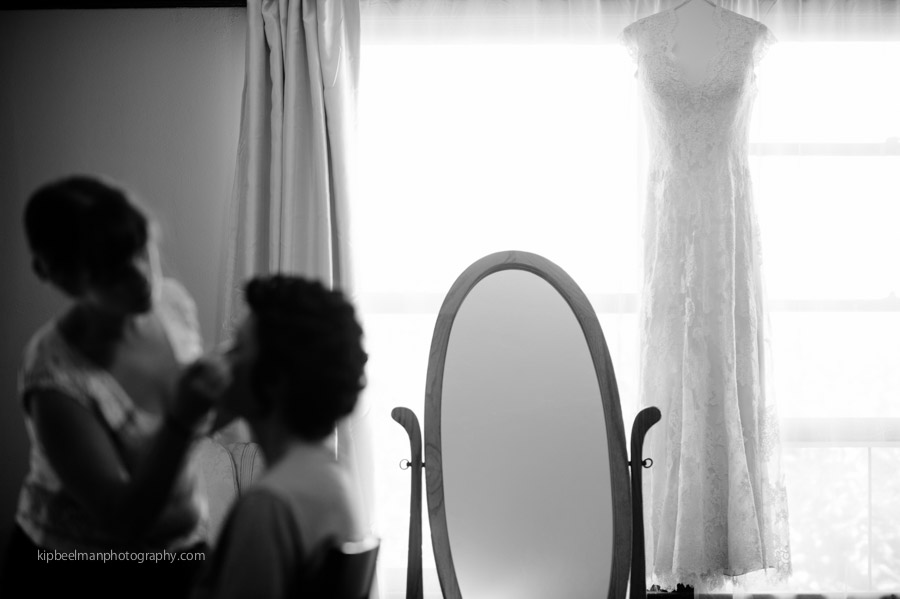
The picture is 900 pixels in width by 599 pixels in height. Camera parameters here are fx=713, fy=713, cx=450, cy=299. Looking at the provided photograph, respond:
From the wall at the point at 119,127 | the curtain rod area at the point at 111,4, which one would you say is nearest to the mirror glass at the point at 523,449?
the wall at the point at 119,127

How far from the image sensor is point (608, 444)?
4.06 feet

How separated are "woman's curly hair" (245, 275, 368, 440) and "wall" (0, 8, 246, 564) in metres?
0.09

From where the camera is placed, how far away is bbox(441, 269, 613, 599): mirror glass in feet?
3.96

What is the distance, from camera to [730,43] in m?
1.69

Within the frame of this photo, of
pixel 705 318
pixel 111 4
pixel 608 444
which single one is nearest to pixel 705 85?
pixel 705 318

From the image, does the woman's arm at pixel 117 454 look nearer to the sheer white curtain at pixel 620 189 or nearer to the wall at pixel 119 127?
the wall at pixel 119 127

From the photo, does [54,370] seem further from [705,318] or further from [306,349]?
[705,318]

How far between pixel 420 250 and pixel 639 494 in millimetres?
934

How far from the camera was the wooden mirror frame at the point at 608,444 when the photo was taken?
1.22m

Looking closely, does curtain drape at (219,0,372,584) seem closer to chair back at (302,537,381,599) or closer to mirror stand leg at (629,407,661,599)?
mirror stand leg at (629,407,661,599)

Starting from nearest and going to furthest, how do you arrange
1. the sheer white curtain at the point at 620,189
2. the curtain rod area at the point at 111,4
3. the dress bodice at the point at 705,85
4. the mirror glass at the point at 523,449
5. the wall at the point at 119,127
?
the wall at the point at 119,127, the mirror glass at the point at 523,449, the curtain rod area at the point at 111,4, the dress bodice at the point at 705,85, the sheer white curtain at the point at 620,189

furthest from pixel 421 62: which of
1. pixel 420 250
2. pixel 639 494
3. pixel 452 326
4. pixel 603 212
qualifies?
pixel 639 494

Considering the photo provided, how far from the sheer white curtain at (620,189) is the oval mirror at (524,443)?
665 millimetres

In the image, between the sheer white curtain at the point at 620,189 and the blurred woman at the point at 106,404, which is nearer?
the blurred woman at the point at 106,404
